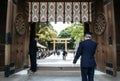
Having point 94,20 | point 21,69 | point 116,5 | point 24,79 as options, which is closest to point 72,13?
point 94,20

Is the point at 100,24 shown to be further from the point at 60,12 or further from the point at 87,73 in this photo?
the point at 87,73

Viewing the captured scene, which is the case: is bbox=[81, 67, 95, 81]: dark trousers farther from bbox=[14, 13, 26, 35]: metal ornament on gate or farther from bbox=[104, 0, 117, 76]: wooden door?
bbox=[14, 13, 26, 35]: metal ornament on gate

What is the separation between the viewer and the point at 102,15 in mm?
14148

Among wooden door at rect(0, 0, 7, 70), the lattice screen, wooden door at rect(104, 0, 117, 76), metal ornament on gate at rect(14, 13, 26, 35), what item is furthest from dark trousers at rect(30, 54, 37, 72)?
the lattice screen

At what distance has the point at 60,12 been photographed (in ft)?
53.1

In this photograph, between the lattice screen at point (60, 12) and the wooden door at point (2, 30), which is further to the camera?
the lattice screen at point (60, 12)

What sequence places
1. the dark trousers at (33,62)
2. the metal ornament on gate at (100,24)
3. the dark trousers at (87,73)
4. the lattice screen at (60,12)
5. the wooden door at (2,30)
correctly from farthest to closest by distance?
1. the lattice screen at (60,12)
2. the wooden door at (2,30)
3. the metal ornament on gate at (100,24)
4. the dark trousers at (33,62)
5. the dark trousers at (87,73)

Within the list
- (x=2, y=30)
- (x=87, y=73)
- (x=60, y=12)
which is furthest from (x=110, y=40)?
(x=2, y=30)

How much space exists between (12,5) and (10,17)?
0.64m

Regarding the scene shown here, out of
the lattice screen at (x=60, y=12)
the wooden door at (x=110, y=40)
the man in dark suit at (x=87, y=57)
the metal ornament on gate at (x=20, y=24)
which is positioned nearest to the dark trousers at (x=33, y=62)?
the metal ornament on gate at (x=20, y=24)

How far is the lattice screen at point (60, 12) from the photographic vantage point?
1605 centimetres

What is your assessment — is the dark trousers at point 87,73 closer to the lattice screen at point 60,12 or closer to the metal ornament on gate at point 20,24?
the metal ornament on gate at point 20,24

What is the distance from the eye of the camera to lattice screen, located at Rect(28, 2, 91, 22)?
52.6ft

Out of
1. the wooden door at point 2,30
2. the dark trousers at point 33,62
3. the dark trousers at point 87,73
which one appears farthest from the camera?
the wooden door at point 2,30
